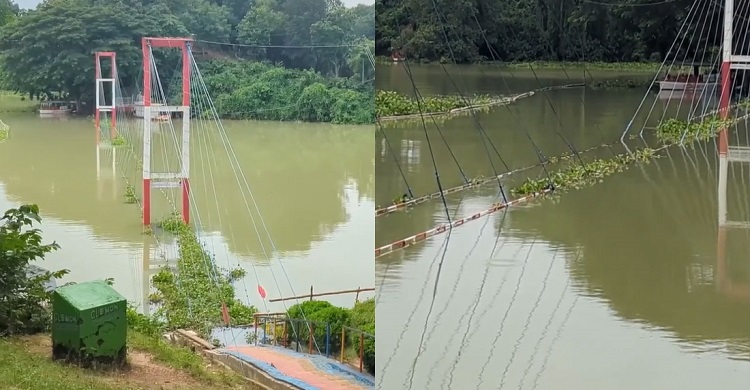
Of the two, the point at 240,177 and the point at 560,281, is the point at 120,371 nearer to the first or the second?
the point at 240,177

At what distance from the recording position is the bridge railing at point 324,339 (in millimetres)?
2232

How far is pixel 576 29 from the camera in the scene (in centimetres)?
1107

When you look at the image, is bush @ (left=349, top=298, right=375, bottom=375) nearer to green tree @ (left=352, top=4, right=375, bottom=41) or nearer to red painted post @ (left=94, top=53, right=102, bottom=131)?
green tree @ (left=352, top=4, right=375, bottom=41)

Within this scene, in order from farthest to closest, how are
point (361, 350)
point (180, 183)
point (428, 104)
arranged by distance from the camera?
point (428, 104) < point (180, 183) < point (361, 350)

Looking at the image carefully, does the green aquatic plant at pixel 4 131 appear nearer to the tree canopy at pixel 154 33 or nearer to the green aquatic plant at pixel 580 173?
the tree canopy at pixel 154 33

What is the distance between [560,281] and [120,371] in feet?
8.60

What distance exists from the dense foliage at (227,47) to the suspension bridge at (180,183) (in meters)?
0.04

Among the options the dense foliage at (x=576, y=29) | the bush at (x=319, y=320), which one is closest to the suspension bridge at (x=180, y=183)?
the bush at (x=319, y=320)

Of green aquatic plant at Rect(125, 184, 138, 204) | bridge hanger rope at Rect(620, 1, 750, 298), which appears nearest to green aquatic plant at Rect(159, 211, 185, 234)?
green aquatic plant at Rect(125, 184, 138, 204)

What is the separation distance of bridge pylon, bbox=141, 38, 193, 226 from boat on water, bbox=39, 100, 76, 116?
20cm

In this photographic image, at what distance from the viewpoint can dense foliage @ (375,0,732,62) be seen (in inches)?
287

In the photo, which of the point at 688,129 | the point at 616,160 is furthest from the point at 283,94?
the point at 688,129

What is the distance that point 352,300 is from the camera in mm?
2402

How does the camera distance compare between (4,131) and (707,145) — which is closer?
(4,131)
